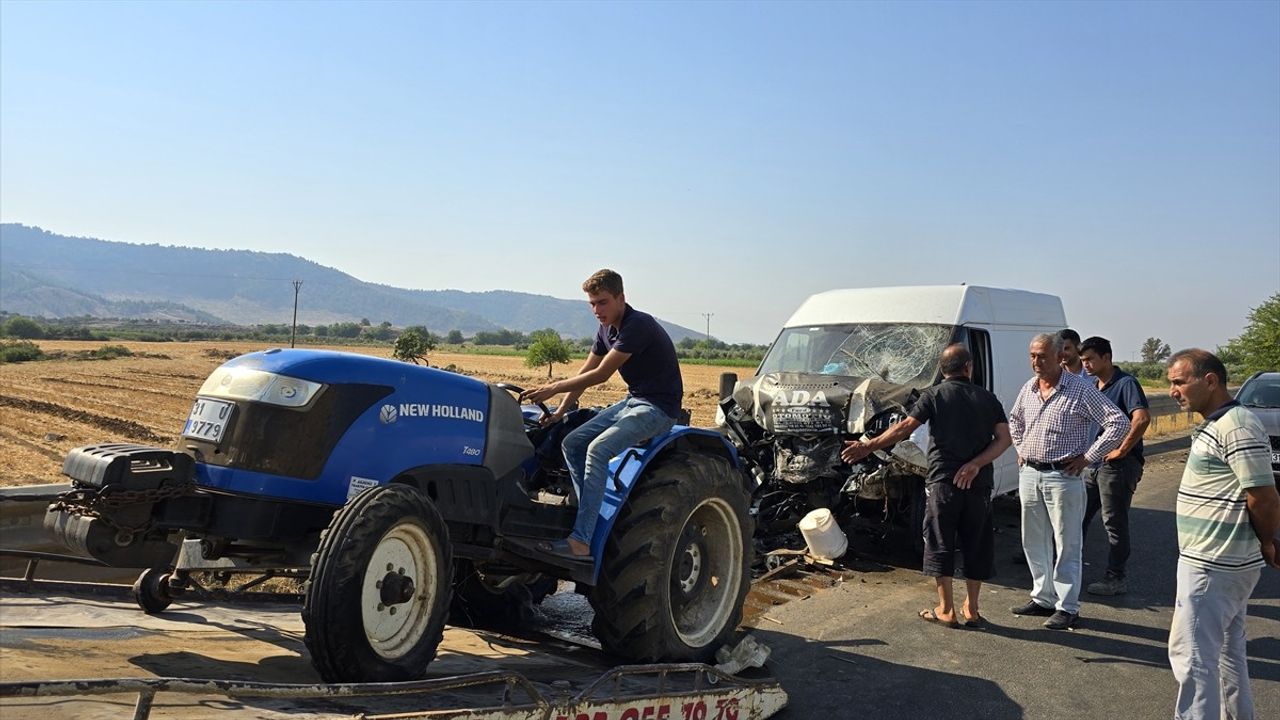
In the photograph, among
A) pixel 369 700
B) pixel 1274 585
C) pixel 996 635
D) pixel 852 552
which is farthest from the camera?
pixel 852 552

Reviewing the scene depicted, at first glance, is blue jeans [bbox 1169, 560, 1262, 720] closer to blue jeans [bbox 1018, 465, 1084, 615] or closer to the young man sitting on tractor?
blue jeans [bbox 1018, 465, 1084, 615]

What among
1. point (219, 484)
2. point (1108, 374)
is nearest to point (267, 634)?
point (219, 484)

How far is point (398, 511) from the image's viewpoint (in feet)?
11.8

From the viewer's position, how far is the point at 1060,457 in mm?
6723

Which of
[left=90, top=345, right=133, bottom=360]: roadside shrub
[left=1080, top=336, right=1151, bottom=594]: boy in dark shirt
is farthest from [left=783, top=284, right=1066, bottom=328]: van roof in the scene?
[left=90, top=345, right=133, bottom=360]: roadside shrub

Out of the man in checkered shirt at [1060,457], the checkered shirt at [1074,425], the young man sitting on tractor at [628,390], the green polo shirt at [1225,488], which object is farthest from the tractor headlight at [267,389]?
the checkered shirt at [1074,425]

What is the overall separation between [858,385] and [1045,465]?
2.41 meters

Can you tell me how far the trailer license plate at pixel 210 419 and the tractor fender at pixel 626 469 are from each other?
6.03ft

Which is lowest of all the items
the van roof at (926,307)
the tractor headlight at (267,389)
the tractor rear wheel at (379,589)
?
the tractor rear wheel at (379,589)

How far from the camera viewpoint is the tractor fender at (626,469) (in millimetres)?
4824

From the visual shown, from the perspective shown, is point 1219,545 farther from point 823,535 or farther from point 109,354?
point 109,354

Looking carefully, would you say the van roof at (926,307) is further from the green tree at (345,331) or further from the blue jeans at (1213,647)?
the green tree at (345,331)

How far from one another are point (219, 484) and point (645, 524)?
2051 mm

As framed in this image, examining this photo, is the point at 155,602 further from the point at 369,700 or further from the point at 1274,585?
the point at 1274,585
